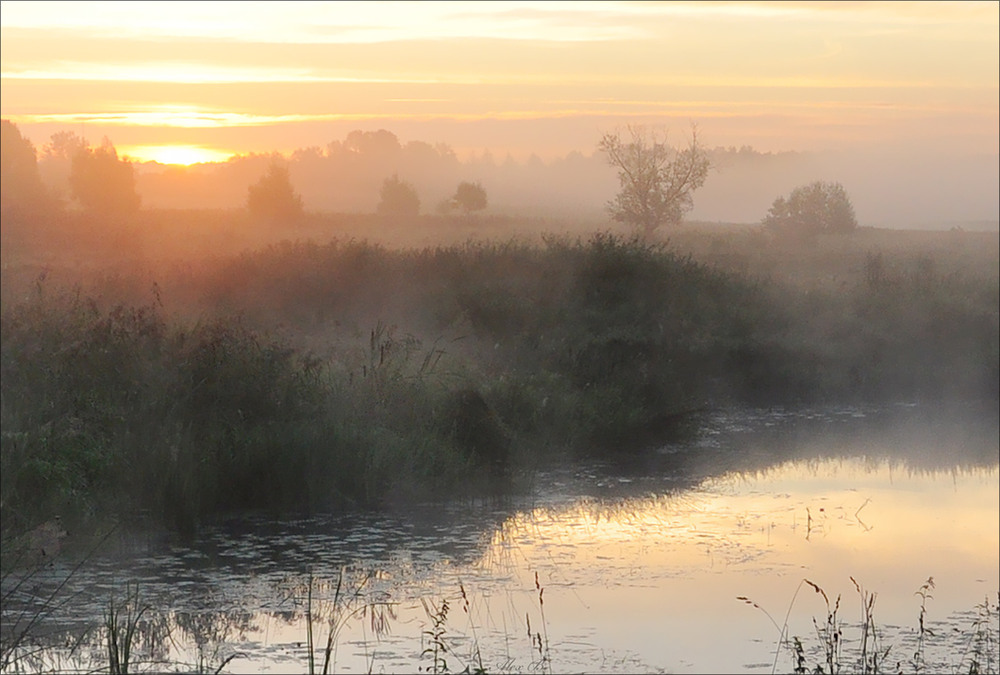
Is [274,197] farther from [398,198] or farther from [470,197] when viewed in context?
→ [470,197]

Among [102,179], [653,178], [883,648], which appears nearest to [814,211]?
[653,178]

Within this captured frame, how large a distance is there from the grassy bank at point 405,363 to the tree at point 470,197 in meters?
40.5

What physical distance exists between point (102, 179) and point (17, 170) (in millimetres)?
6408

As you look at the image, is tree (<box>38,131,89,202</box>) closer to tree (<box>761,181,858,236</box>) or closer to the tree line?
the tree line

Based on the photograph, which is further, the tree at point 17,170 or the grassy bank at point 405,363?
the tree at point 17,170

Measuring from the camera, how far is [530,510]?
34.9 ft

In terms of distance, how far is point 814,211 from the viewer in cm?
5547

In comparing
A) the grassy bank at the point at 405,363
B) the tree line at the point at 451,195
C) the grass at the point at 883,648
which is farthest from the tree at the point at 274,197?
the grass at the point at 883,648

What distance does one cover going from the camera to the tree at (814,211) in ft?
180

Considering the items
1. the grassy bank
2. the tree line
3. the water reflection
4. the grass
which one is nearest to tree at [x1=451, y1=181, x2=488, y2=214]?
the tree line

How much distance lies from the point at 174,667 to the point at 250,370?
515 cm

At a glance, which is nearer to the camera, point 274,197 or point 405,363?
point 405,363

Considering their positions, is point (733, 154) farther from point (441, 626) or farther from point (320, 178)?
point (441, 626)

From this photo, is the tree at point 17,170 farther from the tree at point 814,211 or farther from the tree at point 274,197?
the tree at point 814,211
